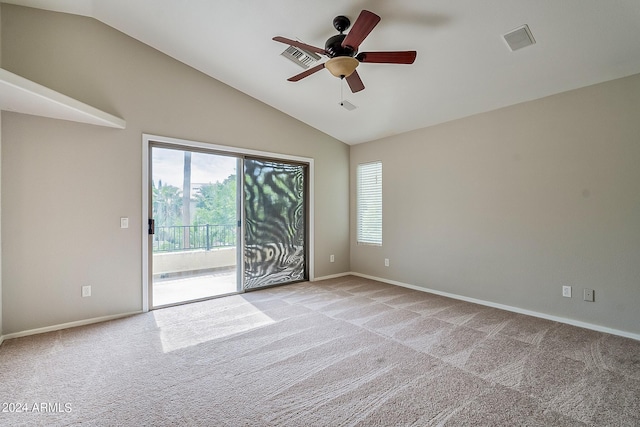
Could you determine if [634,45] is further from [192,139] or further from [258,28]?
[192,139]

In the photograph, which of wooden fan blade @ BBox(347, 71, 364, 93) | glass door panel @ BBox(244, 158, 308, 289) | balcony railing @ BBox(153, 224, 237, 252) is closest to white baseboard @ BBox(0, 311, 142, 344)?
balcony railing @ BBox(153, 224, 237, 252)

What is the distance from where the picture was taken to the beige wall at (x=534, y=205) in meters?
2.90

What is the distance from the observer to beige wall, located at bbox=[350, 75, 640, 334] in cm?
290

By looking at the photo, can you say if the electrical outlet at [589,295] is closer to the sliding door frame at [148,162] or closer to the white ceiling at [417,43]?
the white ceiling at [417,43]

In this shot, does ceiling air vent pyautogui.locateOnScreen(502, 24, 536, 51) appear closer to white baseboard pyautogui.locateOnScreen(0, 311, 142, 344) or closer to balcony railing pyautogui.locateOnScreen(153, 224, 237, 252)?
balcony railing pyautogui.locateOnScreen(153, 224, 237, 252)

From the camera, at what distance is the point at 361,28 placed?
2088 millimetres

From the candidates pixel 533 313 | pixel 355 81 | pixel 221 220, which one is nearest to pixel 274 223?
pixel 221 220

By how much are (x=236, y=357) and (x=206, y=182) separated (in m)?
2.79

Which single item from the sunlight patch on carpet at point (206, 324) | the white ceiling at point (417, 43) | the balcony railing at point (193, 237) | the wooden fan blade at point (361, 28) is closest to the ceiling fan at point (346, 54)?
the wooden fan blade at point (361, 28)

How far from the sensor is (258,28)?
118 inches

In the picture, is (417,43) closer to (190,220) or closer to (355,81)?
(355,81)

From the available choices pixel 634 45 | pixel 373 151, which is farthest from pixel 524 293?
pixel 373 151

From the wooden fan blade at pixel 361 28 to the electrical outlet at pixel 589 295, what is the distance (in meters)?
3.51

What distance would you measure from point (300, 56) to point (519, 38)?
212 centimetres
